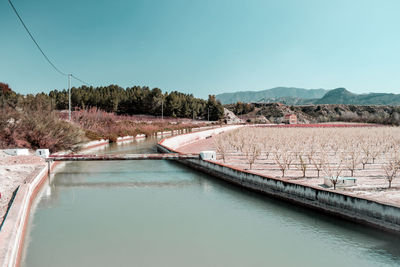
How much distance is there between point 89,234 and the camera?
5590 mm

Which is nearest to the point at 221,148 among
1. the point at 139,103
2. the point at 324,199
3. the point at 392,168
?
the point at 392,168

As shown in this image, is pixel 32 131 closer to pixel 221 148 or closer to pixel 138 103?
pixel 221 148

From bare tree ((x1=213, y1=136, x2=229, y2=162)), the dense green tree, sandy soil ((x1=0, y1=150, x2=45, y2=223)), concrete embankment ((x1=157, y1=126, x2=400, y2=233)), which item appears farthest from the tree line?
concrete embankment ((x1=157, y1=126, x2=400, y2=233))

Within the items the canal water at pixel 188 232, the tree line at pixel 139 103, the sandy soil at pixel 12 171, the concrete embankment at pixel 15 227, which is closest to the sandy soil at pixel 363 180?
the canal water at pixel 188 232

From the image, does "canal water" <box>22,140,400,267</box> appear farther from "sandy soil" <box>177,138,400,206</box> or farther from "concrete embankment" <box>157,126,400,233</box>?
"sandy soil" <box>177,138,400,206</box>

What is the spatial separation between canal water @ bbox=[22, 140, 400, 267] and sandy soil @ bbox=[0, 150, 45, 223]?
64cm

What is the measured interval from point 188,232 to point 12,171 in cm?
580

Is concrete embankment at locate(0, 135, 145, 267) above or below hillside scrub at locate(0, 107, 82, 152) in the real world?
below

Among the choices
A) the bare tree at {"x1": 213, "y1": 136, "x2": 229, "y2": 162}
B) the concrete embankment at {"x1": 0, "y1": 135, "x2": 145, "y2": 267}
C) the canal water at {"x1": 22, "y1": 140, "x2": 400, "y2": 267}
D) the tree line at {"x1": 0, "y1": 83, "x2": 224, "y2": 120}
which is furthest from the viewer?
the tree line at {"x1": 0, "y1": 83, "x2": 224, "y2": 120}

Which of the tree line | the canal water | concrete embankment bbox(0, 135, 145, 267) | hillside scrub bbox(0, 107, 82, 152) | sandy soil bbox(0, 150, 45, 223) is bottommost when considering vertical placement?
the canal water

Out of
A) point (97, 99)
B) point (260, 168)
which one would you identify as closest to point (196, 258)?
point (260, 168)

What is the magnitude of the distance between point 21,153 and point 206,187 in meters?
6.41

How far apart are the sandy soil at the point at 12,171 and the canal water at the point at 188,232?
0.64m

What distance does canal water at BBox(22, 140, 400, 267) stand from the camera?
4.73m
